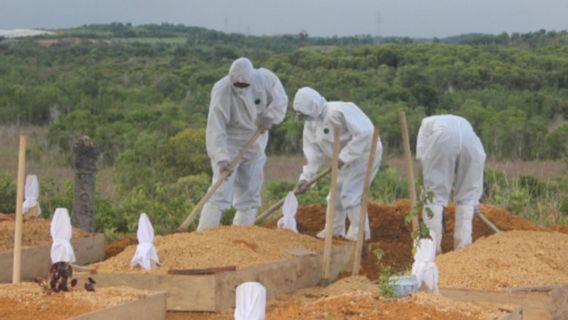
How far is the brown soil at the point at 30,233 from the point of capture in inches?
336

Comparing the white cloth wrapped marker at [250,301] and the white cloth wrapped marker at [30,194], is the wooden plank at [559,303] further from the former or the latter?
the white cloth wrapped marker at [30,194]

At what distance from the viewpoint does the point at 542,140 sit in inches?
873

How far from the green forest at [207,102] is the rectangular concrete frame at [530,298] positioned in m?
5.47

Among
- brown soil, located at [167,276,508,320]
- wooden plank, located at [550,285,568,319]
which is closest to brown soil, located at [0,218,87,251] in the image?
brown soil, located at [167,276,508,320]

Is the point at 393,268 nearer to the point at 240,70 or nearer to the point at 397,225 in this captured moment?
the point at 397,225

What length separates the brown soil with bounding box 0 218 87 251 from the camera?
853cm

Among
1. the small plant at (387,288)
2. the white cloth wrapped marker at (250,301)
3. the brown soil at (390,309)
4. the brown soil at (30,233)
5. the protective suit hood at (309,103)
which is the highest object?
the protective suit hood at (309,103)

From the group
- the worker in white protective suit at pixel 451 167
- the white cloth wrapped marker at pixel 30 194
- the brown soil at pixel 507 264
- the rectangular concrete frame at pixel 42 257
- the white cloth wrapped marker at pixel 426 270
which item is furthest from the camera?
the worker in white protective suit at pixel 451 167

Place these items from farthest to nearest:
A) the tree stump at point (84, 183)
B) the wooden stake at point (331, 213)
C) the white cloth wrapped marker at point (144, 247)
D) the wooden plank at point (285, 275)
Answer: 1. the tree stump at point (84, 183)
2. the wooden stake at point (331, 213)
3. the white cloth wrapped marker at point (144, 247)
4. the wooden plank at point (285, 275)

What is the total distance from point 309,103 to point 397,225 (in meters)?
1.98

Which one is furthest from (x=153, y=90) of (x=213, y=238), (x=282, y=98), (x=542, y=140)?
(x=213, y=238)

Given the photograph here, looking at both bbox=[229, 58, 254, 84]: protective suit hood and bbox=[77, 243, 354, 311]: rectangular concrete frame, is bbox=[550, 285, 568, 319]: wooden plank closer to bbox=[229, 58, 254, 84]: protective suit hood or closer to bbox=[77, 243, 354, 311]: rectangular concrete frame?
bbox=[77, 243, 354, 311]: rectangular concrete frame

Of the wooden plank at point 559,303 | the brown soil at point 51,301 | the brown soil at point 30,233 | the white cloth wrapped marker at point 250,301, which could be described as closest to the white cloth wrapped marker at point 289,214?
the brown soil at point 30,233

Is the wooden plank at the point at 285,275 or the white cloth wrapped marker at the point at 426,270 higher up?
the white cloth wrapped marker at the point at 426,270
